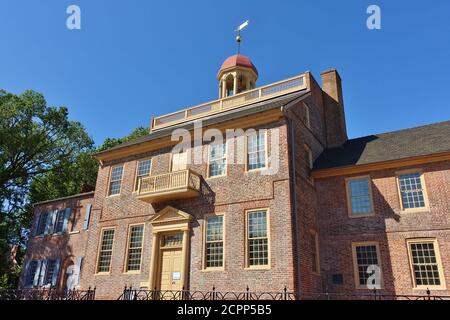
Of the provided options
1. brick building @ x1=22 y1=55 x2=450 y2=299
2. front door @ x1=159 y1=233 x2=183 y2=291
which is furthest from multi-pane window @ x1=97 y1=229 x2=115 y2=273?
front door @ x1=159 y1=233 x2=183 y2=291

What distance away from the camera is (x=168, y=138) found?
59.8 ft

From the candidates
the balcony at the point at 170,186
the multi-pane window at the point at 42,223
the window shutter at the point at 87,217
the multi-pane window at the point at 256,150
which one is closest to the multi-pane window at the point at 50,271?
the multi-pane window at the point at 42,223

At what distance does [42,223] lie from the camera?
27016 millimetres

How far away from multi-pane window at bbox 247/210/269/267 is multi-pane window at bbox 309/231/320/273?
2604 mm

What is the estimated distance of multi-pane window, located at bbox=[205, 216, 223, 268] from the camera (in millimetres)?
14705

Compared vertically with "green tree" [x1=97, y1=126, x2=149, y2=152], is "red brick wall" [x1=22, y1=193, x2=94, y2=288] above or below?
below

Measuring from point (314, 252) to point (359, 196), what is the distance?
11.4 ft

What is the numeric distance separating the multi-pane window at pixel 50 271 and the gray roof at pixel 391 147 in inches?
772

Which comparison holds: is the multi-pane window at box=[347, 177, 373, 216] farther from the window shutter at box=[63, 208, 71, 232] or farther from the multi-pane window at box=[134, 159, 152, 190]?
the window shutter at box=[63, 208, 71, 232]

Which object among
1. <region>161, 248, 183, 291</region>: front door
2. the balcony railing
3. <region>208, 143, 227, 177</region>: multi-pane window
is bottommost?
<region>161, 248, 183, 291</region>: front door

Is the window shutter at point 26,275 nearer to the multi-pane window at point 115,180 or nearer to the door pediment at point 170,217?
the multi-pane window at point 115,180

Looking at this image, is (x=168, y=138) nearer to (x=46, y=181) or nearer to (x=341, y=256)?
(x=341, y=256)
